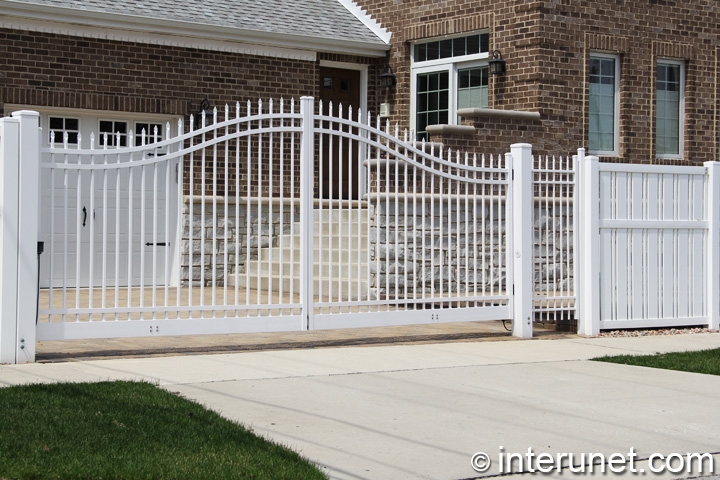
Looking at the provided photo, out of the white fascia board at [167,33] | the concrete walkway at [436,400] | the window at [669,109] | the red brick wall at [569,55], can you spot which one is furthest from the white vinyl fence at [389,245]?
the window at [669,109]

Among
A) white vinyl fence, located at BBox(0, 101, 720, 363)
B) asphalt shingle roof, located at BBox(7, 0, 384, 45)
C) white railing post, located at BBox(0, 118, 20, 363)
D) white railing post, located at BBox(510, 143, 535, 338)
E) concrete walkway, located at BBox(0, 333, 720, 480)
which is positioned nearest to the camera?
concrete walkway, located at BBox(0, 333, 720, 480)

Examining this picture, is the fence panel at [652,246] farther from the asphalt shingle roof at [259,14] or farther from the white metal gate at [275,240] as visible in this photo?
the asphalt shingle roof at [259,14]

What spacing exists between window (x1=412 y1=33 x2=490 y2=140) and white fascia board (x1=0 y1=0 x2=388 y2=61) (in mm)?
810

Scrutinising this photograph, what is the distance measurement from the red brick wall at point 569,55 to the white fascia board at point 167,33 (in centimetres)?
101

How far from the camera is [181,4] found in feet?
53.5

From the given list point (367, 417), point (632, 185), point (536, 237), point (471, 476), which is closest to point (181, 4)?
point (536, 237)

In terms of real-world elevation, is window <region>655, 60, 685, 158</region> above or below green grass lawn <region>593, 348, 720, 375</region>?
above

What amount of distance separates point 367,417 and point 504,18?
1022 cm

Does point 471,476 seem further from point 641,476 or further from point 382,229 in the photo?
point 382,229

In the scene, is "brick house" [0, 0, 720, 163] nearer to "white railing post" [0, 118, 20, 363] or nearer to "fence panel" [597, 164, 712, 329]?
"fence panel" [597, 164, 712, 329]

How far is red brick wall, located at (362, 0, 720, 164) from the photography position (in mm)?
15547

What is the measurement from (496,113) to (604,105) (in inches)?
92.3

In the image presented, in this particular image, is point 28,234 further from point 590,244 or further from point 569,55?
point 569,55

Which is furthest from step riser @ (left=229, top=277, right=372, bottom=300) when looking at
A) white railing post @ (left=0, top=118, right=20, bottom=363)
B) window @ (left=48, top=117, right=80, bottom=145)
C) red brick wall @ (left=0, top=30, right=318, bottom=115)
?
white railing post @ (left=0, top=118, right=20, bottom=363)
